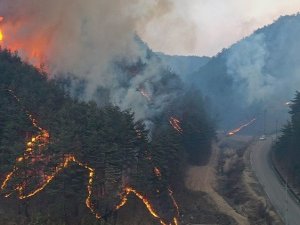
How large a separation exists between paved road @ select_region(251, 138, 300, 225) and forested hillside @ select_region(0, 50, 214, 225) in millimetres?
20310

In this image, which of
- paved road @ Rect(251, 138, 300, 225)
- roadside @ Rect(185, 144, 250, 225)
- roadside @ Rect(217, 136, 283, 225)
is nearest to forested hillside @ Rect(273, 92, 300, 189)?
paved road @ Rect(251, 138, 300, 225)

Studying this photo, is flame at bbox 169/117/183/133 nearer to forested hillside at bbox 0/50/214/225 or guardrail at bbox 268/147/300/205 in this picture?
forested hillside at bbox 0/50/214/225

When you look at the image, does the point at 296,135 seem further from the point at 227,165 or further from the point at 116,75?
the point at 116,75

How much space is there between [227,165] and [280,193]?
106 ft

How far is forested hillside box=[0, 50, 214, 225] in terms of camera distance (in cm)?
7912

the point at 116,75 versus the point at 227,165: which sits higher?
the point at 116,75

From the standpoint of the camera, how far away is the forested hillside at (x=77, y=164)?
7912 cm

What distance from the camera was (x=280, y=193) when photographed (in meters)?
105

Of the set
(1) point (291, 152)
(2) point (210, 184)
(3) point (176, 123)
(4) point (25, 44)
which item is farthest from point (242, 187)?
(4) point (25, 44)

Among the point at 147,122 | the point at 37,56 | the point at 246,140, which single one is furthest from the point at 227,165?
the point at 37,56

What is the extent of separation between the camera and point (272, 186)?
110562 millimetres

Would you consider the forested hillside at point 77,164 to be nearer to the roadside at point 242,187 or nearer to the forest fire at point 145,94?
the roadside at point 242,187

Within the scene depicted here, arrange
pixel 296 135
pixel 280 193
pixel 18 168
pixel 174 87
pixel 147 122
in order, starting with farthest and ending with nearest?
pixel 174 87 < pixel 147 122 < pixel 296 135 < pixel 280 193 < pixel 18 168

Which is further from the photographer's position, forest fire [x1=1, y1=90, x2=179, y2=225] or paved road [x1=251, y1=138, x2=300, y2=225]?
paved road [x1=251, y1=138, x2=300, y2=225]
